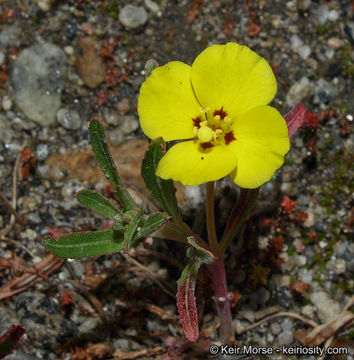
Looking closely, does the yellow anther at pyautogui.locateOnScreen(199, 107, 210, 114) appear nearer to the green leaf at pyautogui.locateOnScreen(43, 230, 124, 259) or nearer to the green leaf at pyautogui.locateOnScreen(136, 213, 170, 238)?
the green leaf at pyautogui.locateOnScreen(136, 213, 170, 238)

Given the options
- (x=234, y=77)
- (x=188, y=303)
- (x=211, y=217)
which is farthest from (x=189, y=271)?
(x=234, y=77)

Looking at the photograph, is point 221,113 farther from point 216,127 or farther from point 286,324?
point 286,324

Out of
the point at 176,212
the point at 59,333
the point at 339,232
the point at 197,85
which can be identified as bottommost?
the point at 59,333

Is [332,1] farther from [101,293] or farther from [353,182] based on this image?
[101,293]

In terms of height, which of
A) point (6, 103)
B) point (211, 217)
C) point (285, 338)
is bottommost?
point (285, 338)

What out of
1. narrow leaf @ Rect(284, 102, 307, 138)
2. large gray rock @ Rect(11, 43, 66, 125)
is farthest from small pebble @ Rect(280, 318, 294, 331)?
large gray rock @ Rect(11, 43, 66, 125)

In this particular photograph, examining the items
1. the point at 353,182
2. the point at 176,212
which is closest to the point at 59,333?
the point at 176,212

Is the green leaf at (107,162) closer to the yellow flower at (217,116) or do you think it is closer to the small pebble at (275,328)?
the yellow flower at (217,116)
